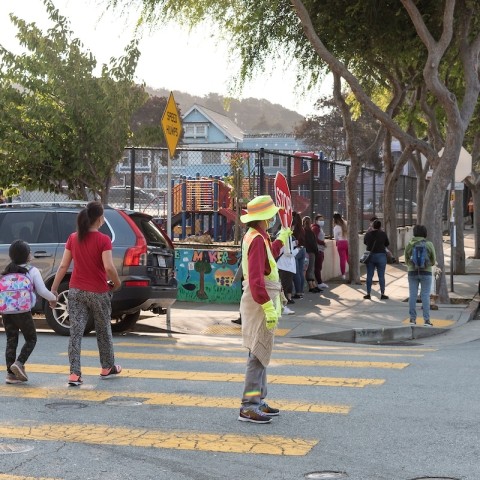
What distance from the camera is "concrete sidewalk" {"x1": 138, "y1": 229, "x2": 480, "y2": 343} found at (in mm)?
15242

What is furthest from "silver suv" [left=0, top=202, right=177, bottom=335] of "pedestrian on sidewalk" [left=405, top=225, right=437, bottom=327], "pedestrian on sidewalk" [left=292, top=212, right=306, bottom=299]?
"pedestrian on sidewalk" [left=292, top=212, right=306, bottom=299]

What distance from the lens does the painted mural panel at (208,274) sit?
61.8ft

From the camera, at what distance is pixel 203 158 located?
23312mm

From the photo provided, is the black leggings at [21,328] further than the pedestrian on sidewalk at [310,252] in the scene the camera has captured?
No

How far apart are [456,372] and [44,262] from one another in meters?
6.25

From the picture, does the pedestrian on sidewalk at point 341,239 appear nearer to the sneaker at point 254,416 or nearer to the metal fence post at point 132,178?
the metal fence post at point 132,178

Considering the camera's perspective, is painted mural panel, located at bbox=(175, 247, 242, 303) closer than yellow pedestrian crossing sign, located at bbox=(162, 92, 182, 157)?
No

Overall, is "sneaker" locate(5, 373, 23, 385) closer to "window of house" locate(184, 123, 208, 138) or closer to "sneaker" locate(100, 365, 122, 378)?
"sneaker" locate(100, 365, 122, 378)

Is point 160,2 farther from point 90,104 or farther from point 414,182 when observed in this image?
point 414,182

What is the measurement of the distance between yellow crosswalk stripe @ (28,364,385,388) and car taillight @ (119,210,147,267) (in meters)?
3.22

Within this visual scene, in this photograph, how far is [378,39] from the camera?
21438 mm

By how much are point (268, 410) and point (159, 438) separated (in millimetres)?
1074

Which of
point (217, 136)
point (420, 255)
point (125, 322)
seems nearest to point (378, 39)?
point (420, 255)

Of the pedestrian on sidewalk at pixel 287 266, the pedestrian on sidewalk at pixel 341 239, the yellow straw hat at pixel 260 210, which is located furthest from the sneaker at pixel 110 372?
the pedestrian on sidewalk at pixel 341 239
